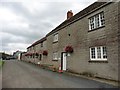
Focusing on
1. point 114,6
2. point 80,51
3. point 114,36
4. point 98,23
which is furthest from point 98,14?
point 80,51

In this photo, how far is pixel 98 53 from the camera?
11461mm

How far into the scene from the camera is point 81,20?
46.8 feet

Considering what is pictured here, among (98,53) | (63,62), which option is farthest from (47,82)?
(63,62)

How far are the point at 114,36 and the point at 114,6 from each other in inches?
103

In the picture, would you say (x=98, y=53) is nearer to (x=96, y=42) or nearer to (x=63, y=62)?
(x=96, y=42)

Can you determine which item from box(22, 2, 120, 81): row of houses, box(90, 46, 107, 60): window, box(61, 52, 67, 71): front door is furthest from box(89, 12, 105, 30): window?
box(61, 52, 67, 71): front door

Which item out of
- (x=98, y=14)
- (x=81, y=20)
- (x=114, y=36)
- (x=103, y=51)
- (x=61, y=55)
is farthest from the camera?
(x=61, y=55)

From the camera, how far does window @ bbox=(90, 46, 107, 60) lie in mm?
10913

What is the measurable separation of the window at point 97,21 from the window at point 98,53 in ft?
7.20

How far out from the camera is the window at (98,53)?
35.8 ft

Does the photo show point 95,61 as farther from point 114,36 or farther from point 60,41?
point 60,41

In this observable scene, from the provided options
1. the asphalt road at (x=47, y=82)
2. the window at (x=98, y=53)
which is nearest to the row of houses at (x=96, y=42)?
the window at (x=98, y=53)

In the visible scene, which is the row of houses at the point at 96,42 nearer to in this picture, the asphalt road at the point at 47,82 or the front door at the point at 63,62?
the front door at the point at 63,62

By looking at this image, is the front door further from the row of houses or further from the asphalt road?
the asphalt road
